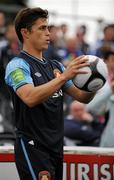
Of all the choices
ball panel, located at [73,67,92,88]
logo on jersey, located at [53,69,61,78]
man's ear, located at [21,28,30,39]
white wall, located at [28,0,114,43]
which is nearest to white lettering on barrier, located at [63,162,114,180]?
logo on jersey, located at [53,69,61,78]

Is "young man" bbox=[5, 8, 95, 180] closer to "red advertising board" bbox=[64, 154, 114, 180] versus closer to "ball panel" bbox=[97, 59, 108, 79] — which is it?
"ball panel" bbox=[97, 59, 108, 79]

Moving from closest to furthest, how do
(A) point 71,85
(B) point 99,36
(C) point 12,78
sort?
(C) point 12,78
(A) point 71,85
(B) point 99,36

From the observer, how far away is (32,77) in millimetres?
6176

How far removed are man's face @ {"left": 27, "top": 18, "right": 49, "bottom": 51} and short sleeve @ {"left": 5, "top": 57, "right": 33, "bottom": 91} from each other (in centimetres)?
21

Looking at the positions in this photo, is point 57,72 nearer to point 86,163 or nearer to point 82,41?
point 86,163

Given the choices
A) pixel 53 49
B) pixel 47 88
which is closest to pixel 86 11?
pixel 53 49

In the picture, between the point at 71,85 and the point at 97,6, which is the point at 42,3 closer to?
the point at 97,6

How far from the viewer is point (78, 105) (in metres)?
11.0

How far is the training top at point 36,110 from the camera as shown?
614cm

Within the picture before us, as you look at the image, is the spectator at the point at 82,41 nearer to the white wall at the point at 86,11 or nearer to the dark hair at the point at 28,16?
the white wall at the point at 86,11

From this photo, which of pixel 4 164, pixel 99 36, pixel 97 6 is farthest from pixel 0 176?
pixel 97 6

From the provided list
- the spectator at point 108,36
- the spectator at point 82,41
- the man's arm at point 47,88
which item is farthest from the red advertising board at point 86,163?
the spectator at point 82,41

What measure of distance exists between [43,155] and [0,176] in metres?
1.15

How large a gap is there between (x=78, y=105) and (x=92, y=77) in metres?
4.82
